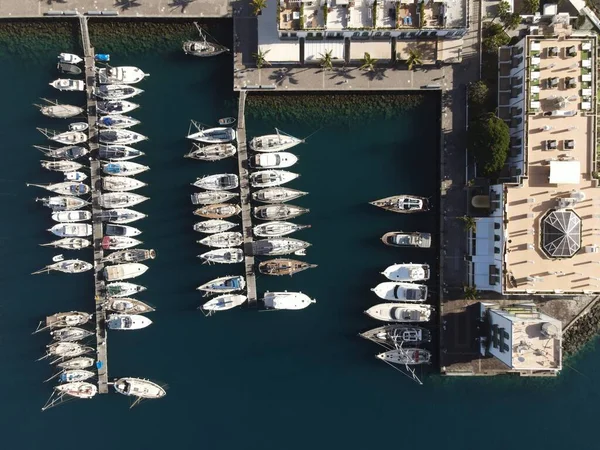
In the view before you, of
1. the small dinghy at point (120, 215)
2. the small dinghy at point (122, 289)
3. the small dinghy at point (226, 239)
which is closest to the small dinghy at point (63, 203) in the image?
the small dinghy at point (120, 215)

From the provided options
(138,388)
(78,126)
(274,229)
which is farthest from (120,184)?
(138,388)

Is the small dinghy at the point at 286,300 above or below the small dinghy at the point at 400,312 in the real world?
above

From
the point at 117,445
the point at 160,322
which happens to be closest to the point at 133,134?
the point at 160,322

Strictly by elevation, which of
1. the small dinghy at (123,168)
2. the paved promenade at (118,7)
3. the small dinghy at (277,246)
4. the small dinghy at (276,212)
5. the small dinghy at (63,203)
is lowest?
the small dinghy at (277,246)

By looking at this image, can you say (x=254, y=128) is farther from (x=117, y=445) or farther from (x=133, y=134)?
(x=117, y=445)

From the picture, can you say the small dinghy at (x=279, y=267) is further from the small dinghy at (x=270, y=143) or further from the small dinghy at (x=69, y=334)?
the small dinghy at (x=69, y=334)

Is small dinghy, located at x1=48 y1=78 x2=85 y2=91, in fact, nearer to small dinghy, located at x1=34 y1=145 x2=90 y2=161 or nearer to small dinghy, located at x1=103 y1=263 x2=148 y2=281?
small dinghy, located at x1=34 y1=145 x2=90 y2=161
